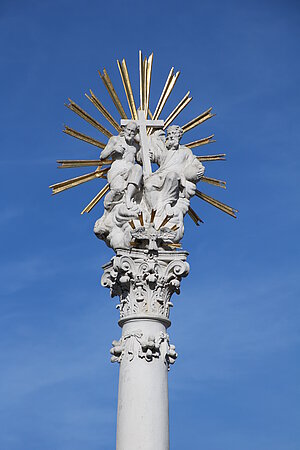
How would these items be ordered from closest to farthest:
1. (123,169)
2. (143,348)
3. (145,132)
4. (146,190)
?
(143,348) < (146,190) < (123,169) < (145,132)

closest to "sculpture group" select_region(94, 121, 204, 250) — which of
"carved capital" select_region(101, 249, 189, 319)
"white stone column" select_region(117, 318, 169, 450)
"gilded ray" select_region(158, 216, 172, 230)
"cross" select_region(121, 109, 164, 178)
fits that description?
"gilded ray" select_region(158, 216, 172, 230)

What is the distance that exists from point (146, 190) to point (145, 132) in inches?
56.8

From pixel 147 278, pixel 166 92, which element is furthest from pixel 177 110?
pixel 147 278

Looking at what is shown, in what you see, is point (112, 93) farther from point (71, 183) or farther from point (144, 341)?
point (144, 341)

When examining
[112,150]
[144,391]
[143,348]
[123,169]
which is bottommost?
[144,391]

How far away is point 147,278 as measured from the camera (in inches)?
636

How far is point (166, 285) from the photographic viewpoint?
16391mm

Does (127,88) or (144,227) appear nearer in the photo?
(144,227)

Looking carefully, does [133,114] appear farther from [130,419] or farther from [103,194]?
[130,419]

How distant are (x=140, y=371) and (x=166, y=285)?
67.1 inches

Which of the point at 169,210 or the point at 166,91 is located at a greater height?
the point at 166,91

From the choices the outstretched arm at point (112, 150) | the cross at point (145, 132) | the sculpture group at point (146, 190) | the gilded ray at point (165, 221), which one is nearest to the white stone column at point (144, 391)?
the sculpture group at point (146, 190)

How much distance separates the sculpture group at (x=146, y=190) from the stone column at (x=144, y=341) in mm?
461

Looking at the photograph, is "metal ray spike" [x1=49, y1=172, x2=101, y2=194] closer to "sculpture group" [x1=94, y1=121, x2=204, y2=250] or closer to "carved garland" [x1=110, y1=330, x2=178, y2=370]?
"sculpture group" [x1=94, y1=121, x2=204, y2=250]
